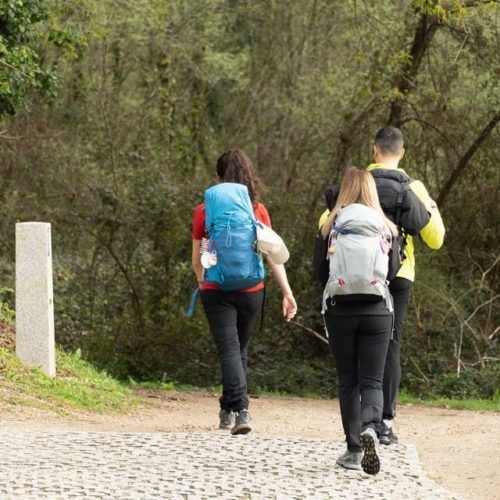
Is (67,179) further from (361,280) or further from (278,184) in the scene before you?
(361,280)

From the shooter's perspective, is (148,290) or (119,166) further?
(119,166)

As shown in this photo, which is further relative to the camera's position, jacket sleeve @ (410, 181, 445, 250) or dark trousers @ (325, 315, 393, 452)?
jacket sleeve @ (410, 181, 445, 250)

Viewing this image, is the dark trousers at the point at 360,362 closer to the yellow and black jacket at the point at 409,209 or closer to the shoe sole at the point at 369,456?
the shoe sole at the point at 369,456

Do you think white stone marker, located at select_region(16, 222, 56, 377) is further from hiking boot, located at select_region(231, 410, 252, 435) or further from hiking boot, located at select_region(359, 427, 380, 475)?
hiking boot, located at select_region(359, 427, 380, 475)

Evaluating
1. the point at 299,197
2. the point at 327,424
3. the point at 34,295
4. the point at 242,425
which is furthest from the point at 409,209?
the point at 299,197

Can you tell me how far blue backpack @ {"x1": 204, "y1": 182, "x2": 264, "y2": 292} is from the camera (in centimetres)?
835

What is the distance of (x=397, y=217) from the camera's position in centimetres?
780

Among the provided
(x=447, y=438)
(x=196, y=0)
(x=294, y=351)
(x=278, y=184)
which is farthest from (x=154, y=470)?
(x=196, y=0)

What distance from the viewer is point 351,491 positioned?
6.57 metres

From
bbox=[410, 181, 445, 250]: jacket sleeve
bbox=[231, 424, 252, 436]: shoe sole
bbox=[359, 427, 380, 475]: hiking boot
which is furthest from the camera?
bbox=[231, 424, 252, 436]: shoe sole

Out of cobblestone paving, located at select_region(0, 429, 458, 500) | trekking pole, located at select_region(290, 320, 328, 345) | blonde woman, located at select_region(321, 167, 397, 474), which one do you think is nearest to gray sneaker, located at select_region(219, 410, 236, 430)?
cobblestone paving, located at select_region(0, 429, 458, 500)

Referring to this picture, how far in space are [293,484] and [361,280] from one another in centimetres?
122

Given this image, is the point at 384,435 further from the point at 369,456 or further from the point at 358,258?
the point at 358,258

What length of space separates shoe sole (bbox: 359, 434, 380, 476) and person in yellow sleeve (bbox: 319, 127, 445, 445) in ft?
4.01
